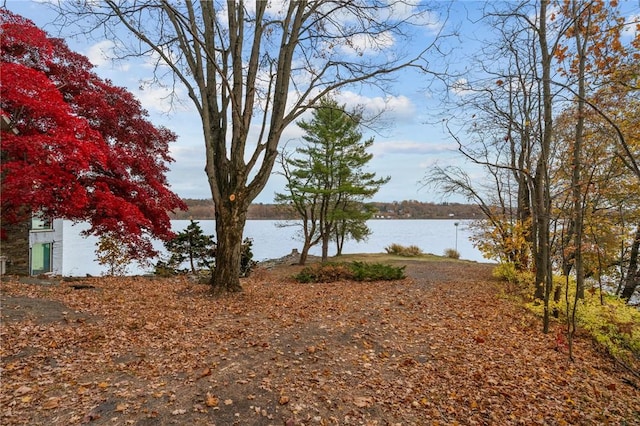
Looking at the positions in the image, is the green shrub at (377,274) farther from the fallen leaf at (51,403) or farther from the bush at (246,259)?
the fallen leaf at (51,403)

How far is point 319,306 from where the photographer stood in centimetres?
638

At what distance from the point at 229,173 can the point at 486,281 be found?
827cm

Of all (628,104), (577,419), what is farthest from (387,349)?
(628,104)

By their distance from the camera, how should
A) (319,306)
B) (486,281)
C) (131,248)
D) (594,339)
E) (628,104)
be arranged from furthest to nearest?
1. (486,281)
2. (131,248)
3. (628,104)
4. (319,306)
5. (594,339)

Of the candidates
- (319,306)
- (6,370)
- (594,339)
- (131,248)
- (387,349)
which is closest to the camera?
(6,370)

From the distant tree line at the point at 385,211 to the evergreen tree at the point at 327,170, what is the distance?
1.76 metres

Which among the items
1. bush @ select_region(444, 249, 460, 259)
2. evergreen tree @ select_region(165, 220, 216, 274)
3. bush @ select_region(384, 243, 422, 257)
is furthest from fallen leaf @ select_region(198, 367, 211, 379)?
bush @ select_region(444, 249, 460, 259)

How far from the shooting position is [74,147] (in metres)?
7.08

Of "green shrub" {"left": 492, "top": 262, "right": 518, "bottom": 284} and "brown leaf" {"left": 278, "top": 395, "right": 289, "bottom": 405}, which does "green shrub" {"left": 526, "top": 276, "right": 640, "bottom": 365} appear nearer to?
"green shrub" {"left": 492, "top": 262, "right": 518, "bottom": 284}

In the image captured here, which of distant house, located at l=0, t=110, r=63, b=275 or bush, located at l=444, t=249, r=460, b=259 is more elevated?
distant house, located at l=0, t=110, r=63, b=275

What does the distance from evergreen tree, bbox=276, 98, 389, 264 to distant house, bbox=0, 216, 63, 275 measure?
342 inches

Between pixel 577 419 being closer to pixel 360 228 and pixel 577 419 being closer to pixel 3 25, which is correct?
pixel 3 25

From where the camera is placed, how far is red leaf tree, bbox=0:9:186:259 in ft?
22.7

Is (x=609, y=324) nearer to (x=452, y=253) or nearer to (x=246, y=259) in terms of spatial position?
(x=246, y=259)
